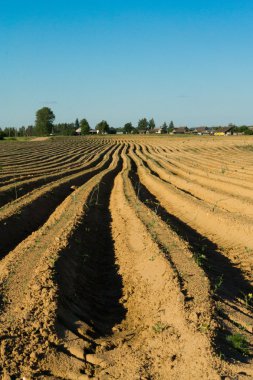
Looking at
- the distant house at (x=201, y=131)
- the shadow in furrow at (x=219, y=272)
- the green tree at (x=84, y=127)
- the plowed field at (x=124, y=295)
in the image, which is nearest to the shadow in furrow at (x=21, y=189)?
the plowed field at (x=124, y=295)

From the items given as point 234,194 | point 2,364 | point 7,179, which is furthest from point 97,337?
point 7,179

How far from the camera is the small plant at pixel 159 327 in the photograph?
4883 mm

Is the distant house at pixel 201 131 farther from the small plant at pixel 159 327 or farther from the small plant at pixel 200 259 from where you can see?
the small plant at pixel 159 327

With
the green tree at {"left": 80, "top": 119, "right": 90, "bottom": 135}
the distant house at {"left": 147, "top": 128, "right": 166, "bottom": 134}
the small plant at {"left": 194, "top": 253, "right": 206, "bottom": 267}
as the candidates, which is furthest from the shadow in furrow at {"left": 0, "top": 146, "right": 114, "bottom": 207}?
the distant house at {"left": 147, "top": 128, "right": 166, "bottom": 134}

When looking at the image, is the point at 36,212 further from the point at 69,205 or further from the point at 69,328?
the point at 69,328

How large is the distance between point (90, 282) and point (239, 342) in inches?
112

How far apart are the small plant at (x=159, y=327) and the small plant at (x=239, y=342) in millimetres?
701

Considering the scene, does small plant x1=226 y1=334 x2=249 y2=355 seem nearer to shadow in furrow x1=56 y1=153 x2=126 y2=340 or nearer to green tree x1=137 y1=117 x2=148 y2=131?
shadow in furrow x1=56 y1=153 x2=126 y2=340

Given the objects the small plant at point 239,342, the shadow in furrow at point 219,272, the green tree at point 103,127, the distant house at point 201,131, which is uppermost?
the green tree at point 103,127

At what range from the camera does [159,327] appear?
194 inches

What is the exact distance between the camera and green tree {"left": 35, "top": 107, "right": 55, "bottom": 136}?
5037 inches

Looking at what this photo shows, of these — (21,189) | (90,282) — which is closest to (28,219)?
(21,189)

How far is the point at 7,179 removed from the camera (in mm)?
16609

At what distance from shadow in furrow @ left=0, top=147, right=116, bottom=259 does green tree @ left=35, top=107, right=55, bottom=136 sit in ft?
382
